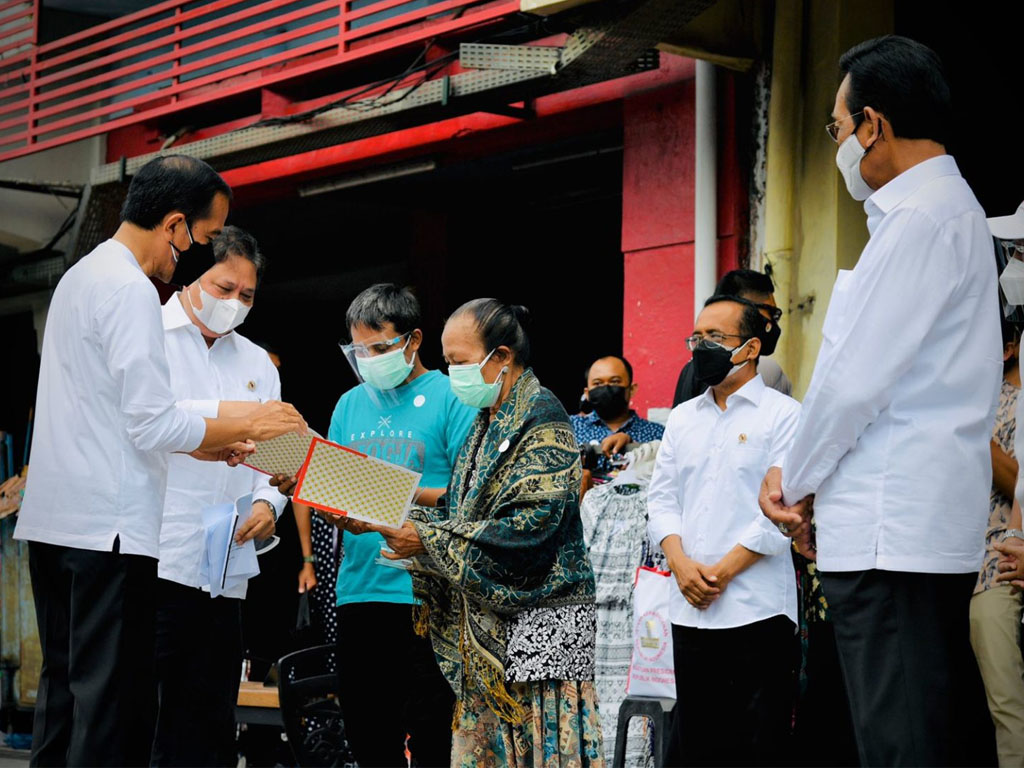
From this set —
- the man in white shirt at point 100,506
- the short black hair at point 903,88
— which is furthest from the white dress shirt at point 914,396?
the man in white shirt at point 100,506

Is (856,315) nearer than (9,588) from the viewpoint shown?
Yes

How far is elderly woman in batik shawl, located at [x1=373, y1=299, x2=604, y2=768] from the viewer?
419 cm

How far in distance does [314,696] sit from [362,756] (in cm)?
166

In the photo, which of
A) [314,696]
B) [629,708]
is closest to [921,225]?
[629,708]

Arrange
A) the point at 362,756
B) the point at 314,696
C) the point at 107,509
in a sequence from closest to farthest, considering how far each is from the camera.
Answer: the point at 107,509, the point at 362,756, the point at 314,696

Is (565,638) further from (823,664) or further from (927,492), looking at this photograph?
(927,492)

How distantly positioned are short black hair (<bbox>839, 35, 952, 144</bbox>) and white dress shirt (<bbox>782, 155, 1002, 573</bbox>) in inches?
5.9

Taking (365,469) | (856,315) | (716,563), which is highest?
(856,315)

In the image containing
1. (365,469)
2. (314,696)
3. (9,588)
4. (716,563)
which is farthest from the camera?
(9,588)

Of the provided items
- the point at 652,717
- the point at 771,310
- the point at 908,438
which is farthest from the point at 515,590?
the point at 908,438

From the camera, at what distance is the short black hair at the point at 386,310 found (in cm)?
503

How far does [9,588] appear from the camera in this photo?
9.68 m

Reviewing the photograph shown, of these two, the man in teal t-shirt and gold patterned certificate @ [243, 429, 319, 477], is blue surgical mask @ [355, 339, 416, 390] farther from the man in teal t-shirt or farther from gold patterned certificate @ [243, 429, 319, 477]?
gold patterned certificate @ [243, 429, 319, 477]

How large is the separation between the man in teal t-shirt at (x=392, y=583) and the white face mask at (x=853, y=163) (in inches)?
80.9
